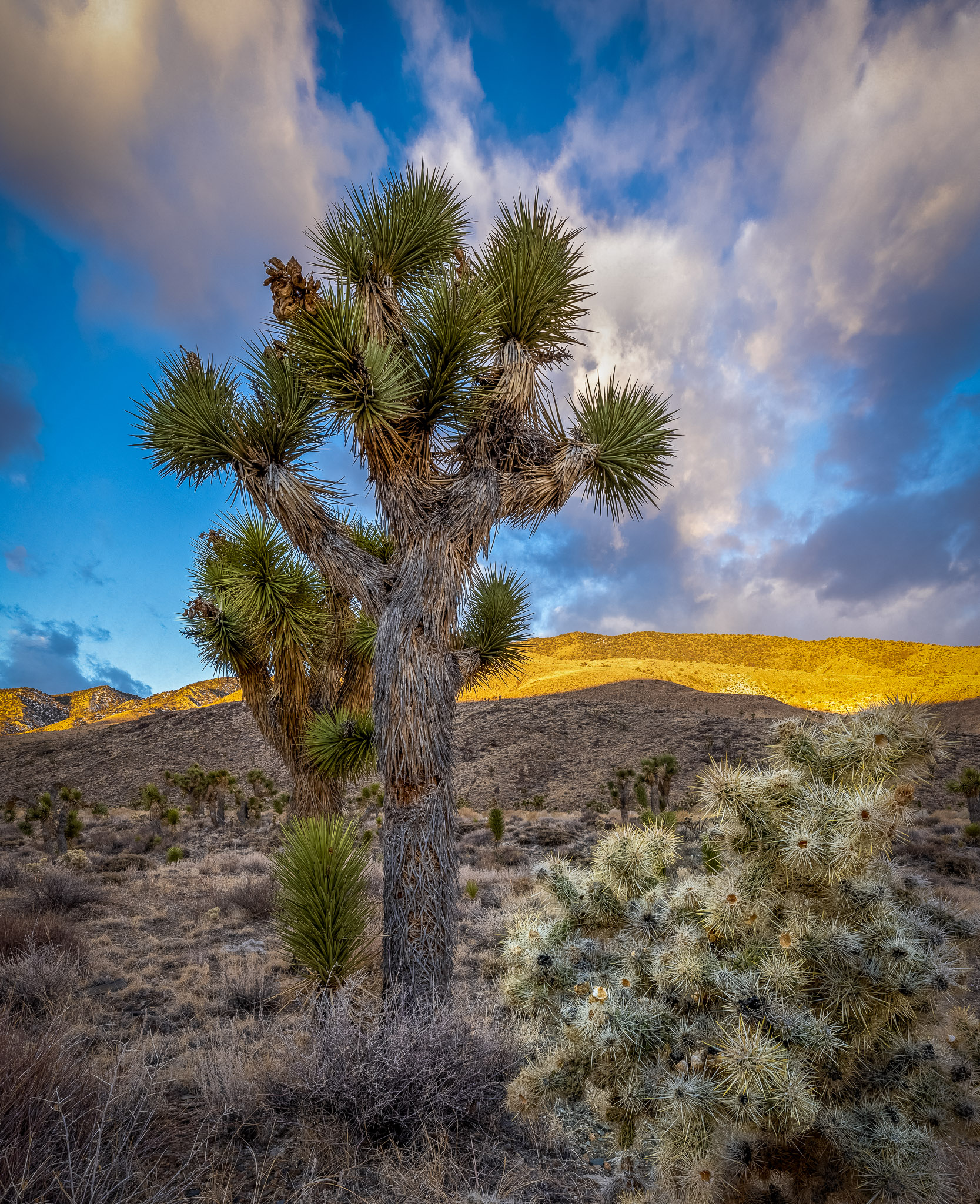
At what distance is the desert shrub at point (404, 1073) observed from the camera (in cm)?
324

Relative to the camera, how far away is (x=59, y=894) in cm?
928

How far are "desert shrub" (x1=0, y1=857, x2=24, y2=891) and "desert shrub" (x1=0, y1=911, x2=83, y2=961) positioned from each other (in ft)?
11.8

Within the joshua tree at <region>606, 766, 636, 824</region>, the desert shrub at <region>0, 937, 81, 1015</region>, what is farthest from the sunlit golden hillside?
the desert shrub at <region>0, 937, 81, 1015</region>

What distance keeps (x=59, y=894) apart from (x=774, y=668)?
62.9m

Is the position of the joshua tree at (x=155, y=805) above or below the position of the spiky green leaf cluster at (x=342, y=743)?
below

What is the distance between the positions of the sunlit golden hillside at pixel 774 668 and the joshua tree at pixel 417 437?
31082mm

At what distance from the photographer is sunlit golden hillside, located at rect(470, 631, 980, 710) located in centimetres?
4581

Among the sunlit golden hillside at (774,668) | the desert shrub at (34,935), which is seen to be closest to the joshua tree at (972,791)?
the desert shrub at (34,935)

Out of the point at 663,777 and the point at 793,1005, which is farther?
the point at 663,777

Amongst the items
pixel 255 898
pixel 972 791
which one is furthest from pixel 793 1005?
pixel 972 791

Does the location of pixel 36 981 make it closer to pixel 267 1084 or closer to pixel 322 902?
pixel 322 902

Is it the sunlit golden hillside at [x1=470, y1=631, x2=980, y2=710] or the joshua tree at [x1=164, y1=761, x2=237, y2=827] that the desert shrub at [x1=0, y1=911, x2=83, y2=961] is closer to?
the joshua tree at [x1=164, y1=761, x2=237, y2=827]

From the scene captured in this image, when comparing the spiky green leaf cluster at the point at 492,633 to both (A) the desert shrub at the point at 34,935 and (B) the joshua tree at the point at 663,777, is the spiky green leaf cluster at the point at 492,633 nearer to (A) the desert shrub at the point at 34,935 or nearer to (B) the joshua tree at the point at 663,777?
(A) the desert shrub at the point at 34,935

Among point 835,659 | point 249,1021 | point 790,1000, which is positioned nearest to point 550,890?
point 790,1000
